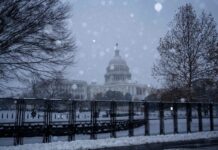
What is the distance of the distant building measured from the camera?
486 ft

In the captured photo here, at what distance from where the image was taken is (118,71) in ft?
486

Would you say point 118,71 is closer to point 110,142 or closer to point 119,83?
point 119,83

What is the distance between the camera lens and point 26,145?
1422 centimetres

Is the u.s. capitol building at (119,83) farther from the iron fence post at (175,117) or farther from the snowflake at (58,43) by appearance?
the snowflake at (58,43)

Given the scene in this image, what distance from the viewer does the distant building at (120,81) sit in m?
148

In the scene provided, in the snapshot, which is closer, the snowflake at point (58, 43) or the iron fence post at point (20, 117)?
the iron fence post at point (20, 117)

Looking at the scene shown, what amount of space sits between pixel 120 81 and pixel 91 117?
132 m

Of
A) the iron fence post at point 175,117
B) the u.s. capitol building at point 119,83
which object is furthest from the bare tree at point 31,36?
the u.s. capitol building at point 119,83

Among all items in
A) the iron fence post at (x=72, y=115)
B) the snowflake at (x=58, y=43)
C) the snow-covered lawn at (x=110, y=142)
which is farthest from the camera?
the snowflake at (x=58, y=43)

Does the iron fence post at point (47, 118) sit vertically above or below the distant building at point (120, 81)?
below

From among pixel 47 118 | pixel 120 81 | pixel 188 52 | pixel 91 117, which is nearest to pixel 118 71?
pixel 120 81

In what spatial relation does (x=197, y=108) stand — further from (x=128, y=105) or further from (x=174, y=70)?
(x=174, y=70)

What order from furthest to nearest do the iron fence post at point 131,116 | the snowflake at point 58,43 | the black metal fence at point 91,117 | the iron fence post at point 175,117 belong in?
the iron fence post at point 175,117
the iron fence post at point 131,116
the snowflake at point 58,43
the black metal fence at point 91,117

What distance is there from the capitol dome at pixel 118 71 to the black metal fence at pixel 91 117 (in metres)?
125
